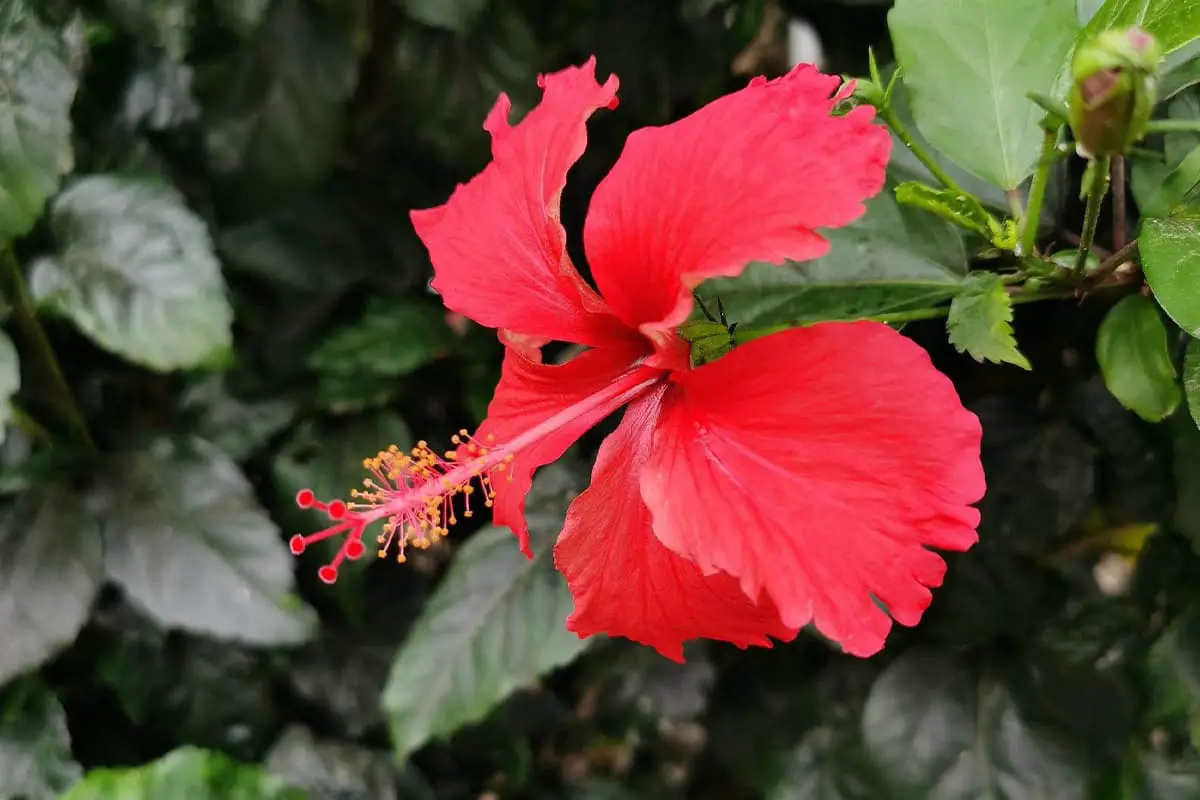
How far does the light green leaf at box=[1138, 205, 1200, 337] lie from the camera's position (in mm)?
441

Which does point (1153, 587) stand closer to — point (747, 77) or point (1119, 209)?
point (1119, 209)

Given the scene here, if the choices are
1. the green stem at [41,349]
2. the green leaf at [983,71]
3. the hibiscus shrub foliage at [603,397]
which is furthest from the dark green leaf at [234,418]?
the green leaf at [983,71]

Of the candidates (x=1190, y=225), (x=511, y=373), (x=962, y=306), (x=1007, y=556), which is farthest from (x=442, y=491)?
(x=1007, y=556)

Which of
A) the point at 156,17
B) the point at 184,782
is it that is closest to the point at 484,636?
the point at 184,782

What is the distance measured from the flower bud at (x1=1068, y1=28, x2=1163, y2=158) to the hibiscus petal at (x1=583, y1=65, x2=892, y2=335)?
0.08m

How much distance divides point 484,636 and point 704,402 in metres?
0.47

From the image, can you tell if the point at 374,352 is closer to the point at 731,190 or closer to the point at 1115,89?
the point at 731,190

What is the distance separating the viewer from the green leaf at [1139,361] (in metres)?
0.51

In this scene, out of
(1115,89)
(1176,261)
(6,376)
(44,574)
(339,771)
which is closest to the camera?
(1115,89)

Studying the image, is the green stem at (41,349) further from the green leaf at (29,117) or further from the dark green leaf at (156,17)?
the dark green leaf at (156,17)

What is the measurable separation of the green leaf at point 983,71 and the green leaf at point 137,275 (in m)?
0.60

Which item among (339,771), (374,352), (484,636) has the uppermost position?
(374,352)

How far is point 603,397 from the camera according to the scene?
0.53 metres

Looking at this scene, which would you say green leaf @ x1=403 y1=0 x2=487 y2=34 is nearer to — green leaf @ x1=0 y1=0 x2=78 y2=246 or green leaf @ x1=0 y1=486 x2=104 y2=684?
green leaf @ x1=0 y1=0 x2=78 y2=246
